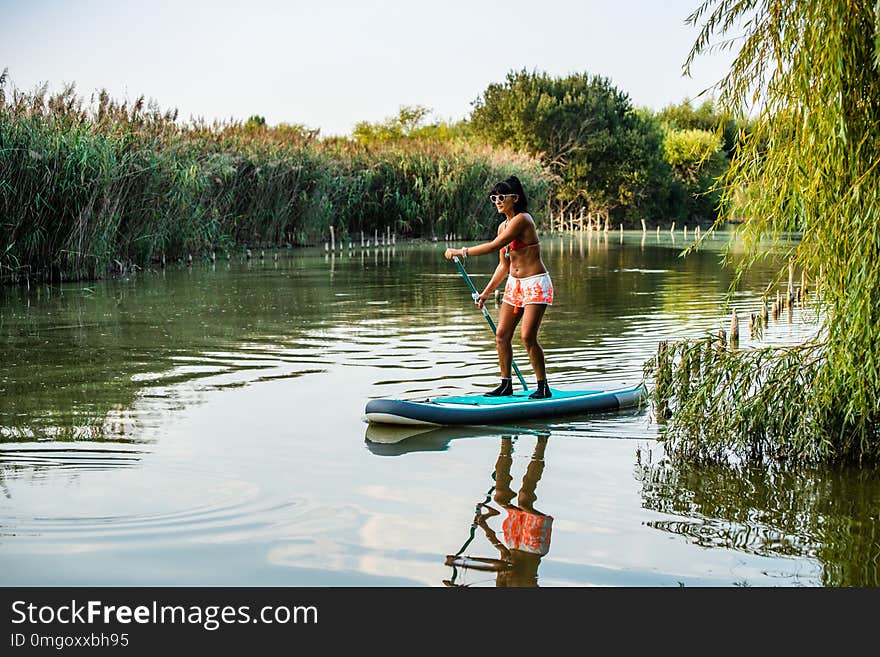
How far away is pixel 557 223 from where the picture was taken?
69000mm

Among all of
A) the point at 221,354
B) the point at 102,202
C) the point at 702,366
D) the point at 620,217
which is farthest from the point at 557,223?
the point at 702,366

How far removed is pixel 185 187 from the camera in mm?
26422

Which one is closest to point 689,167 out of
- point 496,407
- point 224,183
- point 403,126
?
point 403,126

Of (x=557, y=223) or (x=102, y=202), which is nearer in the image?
(x=102, y=202)

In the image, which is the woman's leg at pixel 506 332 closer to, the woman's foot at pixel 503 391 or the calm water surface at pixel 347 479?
the woman's foot at pixel 503 391

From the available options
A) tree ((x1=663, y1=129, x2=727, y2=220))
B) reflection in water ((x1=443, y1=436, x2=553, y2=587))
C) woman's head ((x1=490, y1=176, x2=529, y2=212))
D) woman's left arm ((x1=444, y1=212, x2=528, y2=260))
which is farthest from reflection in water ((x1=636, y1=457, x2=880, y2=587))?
tree ((x1=663, y1=129, x2=727, y2=220))

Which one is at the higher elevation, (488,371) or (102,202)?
(102,202)

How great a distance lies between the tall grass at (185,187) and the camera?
2141cm

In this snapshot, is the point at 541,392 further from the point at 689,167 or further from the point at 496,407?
the point at 689,167

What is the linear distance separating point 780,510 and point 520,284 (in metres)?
3.57

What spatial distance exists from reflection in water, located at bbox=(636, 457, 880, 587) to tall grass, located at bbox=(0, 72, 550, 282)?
1610 centimetres

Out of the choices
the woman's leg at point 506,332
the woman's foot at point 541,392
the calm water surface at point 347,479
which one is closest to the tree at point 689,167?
the calm water surface at point 347,479
